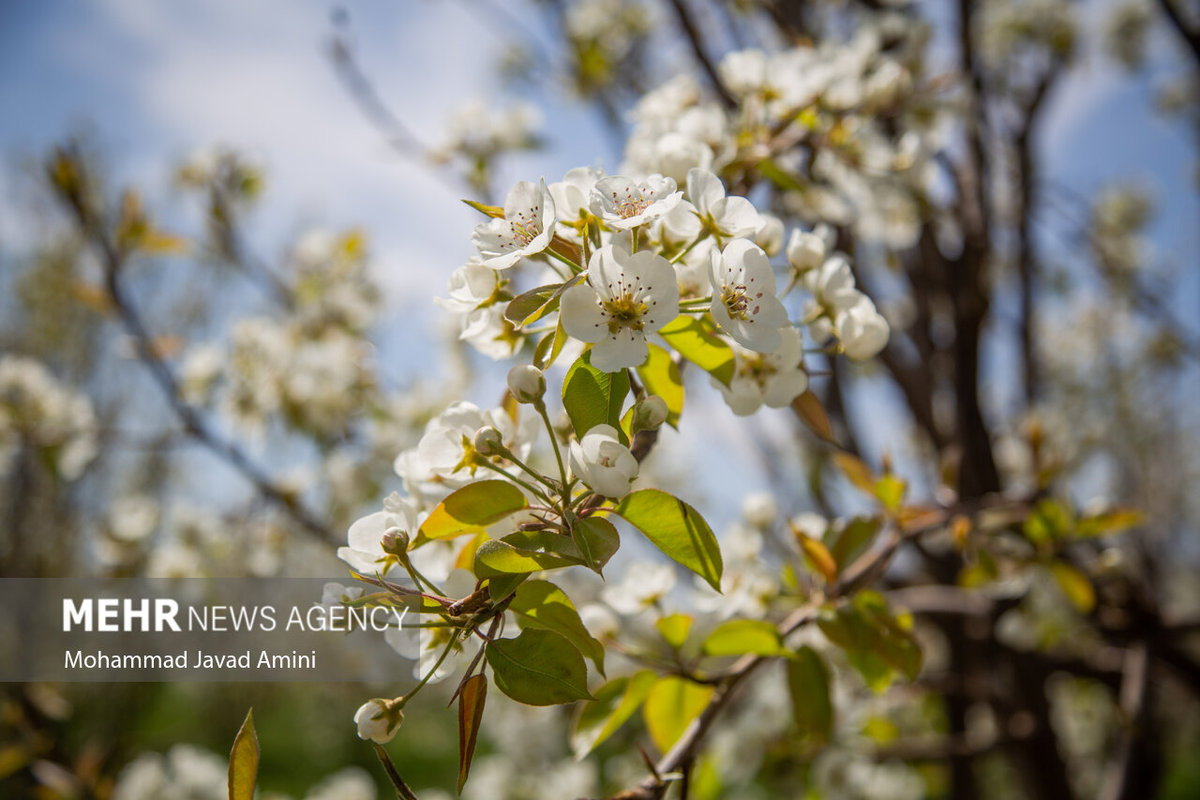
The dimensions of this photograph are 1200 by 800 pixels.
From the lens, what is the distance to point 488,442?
0.55m

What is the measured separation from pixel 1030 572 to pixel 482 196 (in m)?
1.53

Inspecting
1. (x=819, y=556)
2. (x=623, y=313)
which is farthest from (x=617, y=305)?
(x=819, y=556)

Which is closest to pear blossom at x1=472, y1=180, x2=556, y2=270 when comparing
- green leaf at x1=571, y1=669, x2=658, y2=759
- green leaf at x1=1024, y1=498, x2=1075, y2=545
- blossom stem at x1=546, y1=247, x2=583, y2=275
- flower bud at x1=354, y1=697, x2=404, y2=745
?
blossom stem at x1=546, y1=247, x2=583, y2=275

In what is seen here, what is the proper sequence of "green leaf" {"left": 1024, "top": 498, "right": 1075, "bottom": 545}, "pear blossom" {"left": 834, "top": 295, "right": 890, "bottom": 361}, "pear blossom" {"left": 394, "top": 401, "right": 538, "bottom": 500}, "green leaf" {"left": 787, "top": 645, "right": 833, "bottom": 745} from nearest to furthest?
"pear blossom" {"left": 394, "top": 401, "right": 538, "bottom": 500}
"pear blossom" {"left": 834, "top": 295, "right": 890, "bottom": 361}
"green leaf" {"left": 787, "top": 645, "right": 833, "bottom": 745}
"green leaf" {"left": 1024, "top": 498, "right": 1075, "bottom": 545}

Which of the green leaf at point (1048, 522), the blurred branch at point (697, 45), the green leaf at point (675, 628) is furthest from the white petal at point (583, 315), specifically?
the blurred branch at point (697, 45)

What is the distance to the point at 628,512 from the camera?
55cm

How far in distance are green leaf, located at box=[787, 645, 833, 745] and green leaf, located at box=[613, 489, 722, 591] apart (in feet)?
1.05

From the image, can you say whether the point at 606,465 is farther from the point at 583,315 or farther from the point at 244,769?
the point at 244,769

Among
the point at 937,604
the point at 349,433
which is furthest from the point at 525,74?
the point at 937,604

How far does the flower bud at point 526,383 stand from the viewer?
548 millimetres

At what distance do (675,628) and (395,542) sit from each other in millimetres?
323

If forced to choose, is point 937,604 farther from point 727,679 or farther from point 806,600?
point 727,679

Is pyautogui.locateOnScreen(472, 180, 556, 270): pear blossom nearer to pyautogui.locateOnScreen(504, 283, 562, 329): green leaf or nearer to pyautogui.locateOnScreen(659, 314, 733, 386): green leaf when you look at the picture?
pyautogui.locateOnScreen(504, 283, 562, 329): green leaf

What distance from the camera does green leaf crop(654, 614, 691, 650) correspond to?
0.74m
